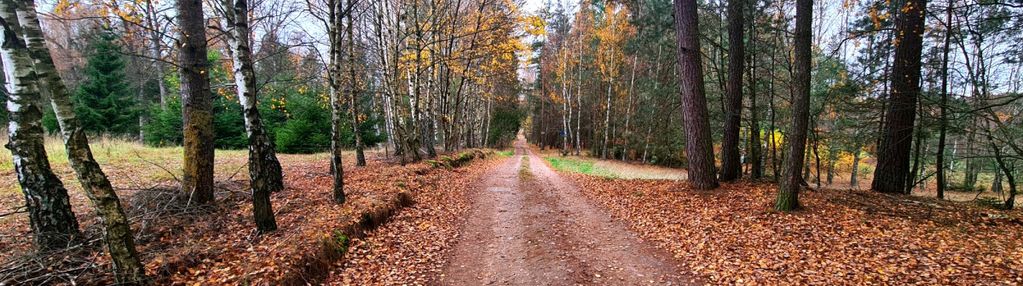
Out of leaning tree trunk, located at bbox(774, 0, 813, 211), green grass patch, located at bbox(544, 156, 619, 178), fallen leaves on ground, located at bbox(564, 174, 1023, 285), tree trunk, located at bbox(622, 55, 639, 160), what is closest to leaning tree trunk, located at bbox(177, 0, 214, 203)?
fallen leaves on ground, located at bbox(564, 174, 1023, 285)

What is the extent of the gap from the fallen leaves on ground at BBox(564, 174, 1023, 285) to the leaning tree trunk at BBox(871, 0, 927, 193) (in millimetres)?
1109

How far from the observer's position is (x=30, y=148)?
377 centimetres

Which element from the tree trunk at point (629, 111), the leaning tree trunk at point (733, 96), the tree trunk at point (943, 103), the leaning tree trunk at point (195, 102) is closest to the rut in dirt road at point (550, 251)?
the leaning tree trunk at point (733, 96)

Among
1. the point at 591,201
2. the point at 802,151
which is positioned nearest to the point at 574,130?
the point at 591,201

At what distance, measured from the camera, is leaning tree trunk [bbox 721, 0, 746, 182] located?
964cm

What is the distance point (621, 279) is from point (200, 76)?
6826 mm

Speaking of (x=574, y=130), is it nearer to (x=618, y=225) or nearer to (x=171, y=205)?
(x=618, y=225)

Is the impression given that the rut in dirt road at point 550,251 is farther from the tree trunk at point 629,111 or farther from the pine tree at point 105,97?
the pine tree at point 105,97

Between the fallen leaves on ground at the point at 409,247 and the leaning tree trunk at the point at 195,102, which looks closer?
the fallen leaves on ground at the point at 409,247

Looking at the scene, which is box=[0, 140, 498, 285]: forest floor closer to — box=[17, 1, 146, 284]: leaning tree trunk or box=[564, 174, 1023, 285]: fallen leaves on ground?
box=[17, 1, 146, 284]: leaning tree trunk

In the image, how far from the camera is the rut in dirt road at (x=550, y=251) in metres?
4.93

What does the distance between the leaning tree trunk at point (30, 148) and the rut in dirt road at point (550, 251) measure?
12.6ft

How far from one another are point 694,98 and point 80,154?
9.17 m

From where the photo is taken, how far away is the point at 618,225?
7.15m
